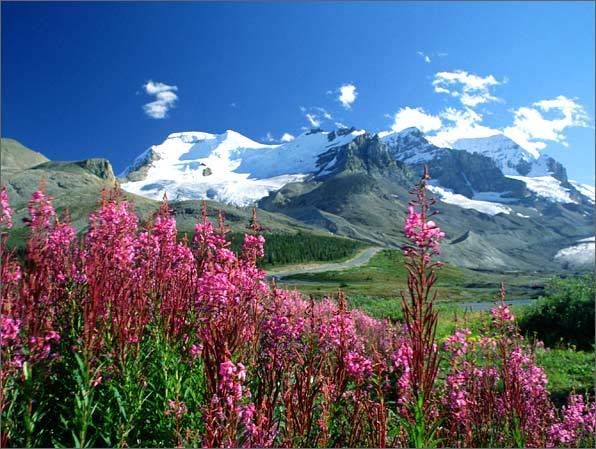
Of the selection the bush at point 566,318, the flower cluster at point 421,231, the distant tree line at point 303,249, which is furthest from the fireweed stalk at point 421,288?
the distant tree line at point 303,249

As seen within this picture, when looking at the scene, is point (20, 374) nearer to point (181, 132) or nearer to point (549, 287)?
point (181, 132)

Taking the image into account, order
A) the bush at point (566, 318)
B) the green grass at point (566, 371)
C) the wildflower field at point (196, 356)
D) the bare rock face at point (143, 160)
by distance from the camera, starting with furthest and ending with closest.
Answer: the bush at point (566, 318)
the green grass at point (566, 371)
the bare rock face at point (143, 160)
the wildflower field at point (196, 356)

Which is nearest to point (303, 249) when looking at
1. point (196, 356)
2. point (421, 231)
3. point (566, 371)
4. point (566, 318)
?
point (566, 318)

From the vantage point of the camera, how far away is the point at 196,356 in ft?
14.3

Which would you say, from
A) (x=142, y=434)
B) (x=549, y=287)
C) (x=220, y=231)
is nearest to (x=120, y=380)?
(x=142, y=434)

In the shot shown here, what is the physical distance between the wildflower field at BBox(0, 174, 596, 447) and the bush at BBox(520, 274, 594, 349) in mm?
13738

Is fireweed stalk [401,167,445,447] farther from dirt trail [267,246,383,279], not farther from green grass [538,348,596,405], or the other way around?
dirt trail [267,246,383,279]

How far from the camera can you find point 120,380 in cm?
405

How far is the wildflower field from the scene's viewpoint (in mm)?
3408

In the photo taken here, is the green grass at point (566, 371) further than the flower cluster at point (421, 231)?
Yes

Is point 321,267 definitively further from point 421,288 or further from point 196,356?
point 421,288

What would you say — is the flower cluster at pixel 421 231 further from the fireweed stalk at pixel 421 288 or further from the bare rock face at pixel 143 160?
the bare rock face at pixel 143 160

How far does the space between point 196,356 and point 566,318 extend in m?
16.9

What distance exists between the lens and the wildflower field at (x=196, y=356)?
134 inches
